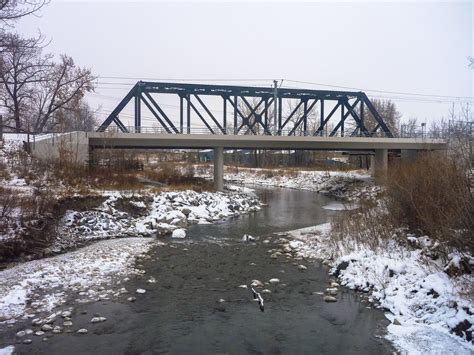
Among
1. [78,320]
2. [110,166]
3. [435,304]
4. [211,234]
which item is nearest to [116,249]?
[211,234]

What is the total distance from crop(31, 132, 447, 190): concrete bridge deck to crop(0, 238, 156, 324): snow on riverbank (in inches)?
585

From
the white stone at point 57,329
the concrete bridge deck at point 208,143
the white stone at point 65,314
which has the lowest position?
the white stone at point 57,329

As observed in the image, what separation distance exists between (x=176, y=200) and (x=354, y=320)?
17.7 metres

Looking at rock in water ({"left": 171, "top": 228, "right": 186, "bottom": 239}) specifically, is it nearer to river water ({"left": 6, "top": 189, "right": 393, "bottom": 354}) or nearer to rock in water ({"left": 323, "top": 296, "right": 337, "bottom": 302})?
river water ({"left": 6, "top": 189, "right": 393, "bottom": 354})

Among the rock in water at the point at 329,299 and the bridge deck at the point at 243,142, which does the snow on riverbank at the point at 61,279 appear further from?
the bridge deck at the point at 243,142

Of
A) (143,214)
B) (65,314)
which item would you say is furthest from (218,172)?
(65,314)

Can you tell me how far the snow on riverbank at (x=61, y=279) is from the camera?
31.8 feet

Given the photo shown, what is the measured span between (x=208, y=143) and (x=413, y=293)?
2677cm

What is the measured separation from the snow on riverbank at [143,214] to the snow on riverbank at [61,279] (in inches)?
91.5

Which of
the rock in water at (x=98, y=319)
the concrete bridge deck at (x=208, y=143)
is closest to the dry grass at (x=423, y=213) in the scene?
the rock in water at (x=98, y=319)

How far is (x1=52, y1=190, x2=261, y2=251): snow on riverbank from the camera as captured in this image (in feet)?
60.2

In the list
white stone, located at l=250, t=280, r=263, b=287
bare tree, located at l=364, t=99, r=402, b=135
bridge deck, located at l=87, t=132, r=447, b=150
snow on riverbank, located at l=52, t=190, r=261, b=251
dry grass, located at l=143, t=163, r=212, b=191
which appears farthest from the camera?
bare tree, located at l=364, t=99, r=402, b=135

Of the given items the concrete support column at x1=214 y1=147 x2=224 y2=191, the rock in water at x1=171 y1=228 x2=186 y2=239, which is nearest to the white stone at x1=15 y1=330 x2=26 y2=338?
the rock in water at x1=171 y1=228 x2=186 y2=239

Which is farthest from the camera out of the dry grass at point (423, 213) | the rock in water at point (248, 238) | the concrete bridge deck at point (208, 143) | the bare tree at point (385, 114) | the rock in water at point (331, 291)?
the bare tree at point (385, 114)
